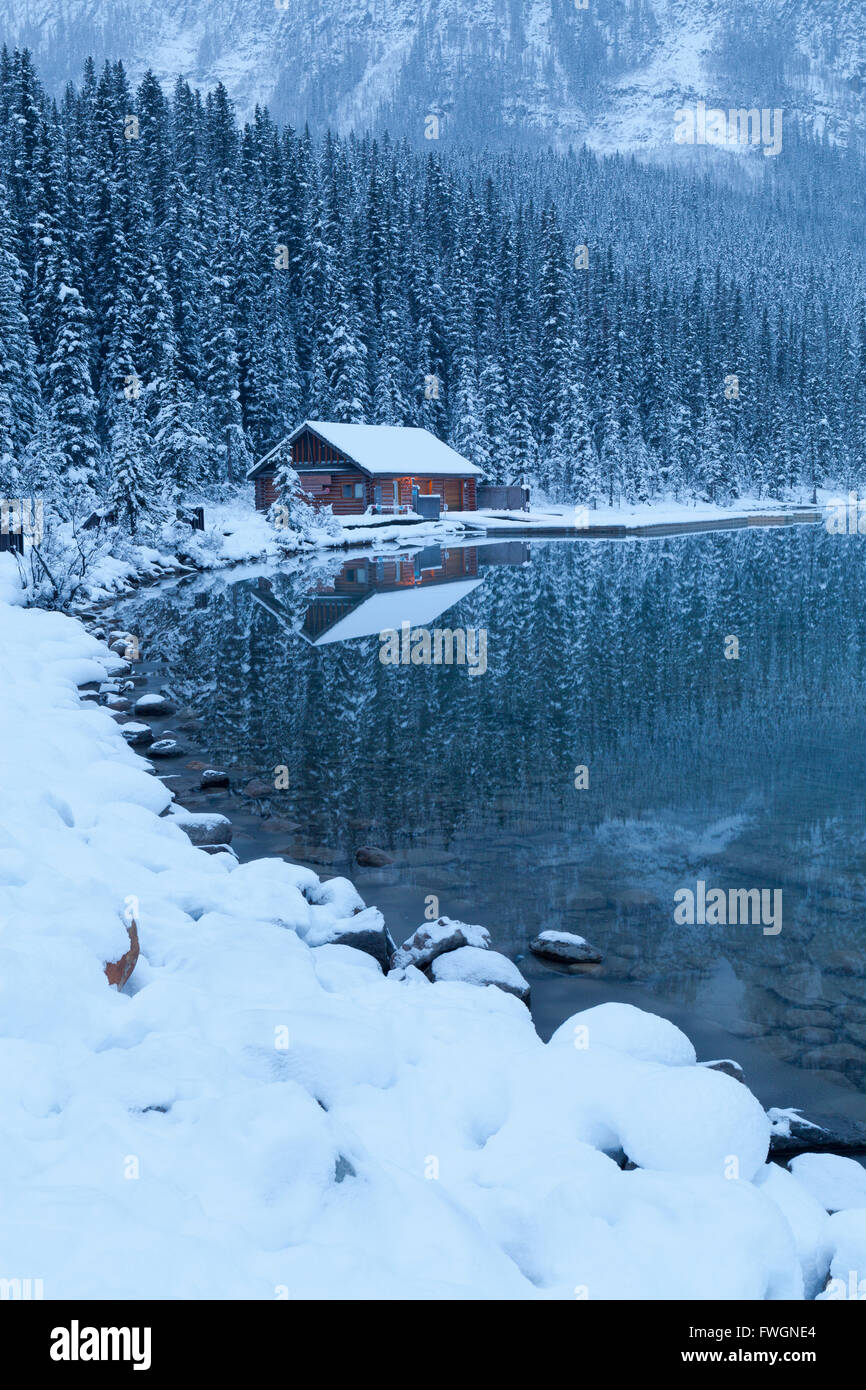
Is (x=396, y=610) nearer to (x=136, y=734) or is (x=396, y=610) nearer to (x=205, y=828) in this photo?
(x=136, y=734)

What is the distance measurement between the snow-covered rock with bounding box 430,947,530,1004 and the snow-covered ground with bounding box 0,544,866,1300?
0.22 m

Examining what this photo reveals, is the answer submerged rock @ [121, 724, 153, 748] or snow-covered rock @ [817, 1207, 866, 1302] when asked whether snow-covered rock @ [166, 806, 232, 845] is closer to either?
submerged rock @ [121, 724, 153, 748]

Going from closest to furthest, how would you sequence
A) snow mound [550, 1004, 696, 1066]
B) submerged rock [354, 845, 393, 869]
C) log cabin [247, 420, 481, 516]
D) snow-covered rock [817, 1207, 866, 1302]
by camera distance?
snow-covered rock [817, 1207, 866, 1302]
snow mound [550, 1004, 696, 1066]
submerged rock [354, 845, 393, 869]
log cabin [247, 420, 481, 516]

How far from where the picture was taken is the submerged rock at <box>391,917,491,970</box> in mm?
7234

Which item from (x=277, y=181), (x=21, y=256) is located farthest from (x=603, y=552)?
(x=277, y=181)

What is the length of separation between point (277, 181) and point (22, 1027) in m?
69.0

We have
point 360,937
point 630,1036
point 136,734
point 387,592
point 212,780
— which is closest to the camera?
point 630,1036

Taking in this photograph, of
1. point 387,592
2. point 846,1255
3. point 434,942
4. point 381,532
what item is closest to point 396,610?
point 387,592

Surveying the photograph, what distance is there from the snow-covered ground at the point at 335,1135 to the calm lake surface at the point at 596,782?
59.1 inches

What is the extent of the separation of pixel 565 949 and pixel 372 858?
265cm

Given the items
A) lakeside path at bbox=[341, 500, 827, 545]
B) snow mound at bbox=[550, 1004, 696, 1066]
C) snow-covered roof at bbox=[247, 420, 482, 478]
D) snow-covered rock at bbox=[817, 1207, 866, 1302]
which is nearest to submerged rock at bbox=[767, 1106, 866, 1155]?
snow mound at bbox=[550, 1004, 696, 1066]

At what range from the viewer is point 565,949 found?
7785mm

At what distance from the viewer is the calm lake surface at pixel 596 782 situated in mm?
7512

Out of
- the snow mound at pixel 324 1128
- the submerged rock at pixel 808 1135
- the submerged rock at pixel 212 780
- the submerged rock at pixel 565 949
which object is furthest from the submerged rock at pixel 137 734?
the submerged rock at pixel 808 1135
